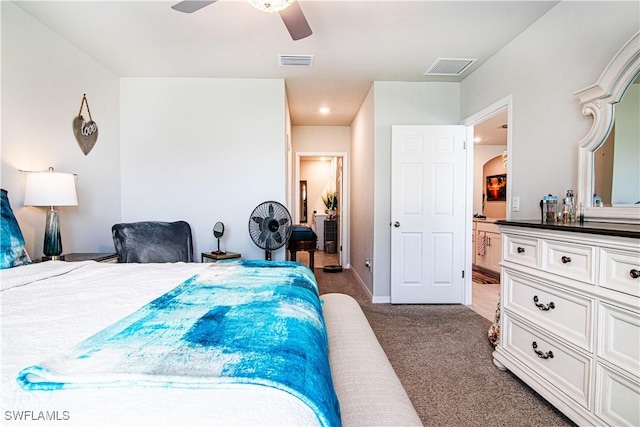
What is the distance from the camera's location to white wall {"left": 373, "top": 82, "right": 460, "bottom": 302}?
340cm

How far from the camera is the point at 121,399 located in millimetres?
546

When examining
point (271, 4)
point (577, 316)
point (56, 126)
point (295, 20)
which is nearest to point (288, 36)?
point (295, 20)

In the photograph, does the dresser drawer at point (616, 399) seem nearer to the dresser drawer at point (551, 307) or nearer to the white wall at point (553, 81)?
the dresser drawer at point (551, 307)

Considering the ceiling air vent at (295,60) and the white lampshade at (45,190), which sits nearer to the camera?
the white lampshade at (45,190)

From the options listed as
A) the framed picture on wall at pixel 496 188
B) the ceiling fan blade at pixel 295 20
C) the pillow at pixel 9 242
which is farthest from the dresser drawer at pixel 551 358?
the framed picture on wall at pixel 496 188

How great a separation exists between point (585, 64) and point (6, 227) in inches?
134

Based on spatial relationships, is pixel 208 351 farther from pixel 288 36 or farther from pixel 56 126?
pixel 56 126

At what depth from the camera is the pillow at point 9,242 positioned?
1539mm

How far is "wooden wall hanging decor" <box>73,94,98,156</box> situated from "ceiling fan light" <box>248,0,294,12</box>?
2.05m

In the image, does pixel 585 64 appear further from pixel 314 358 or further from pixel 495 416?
pixel 314 358

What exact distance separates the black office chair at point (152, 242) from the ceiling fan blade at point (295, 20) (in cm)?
207

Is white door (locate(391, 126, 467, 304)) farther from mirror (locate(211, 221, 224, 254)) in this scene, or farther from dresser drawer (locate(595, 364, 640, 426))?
dresser drawer (locate(595, 364, 640, 426))

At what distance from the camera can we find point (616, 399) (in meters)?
1.22

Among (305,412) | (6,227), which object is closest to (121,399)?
(305,412)
